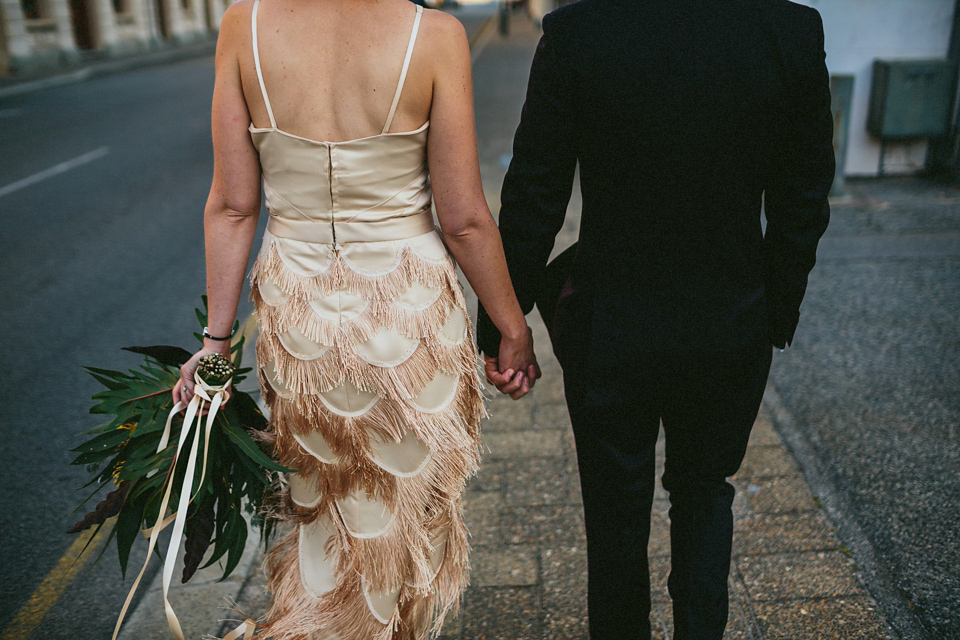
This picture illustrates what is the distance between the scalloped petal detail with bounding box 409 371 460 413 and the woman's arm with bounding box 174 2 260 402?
52 centimetres

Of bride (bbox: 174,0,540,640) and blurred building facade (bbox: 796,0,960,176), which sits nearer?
bride (bbox: 174,0,540,640)

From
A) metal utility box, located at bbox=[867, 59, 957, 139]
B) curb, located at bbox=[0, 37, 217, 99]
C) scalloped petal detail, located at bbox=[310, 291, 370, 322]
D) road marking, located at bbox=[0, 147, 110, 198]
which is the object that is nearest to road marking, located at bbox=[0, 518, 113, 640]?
scalloped petal detail, located at bbox=[310, 291, 370, 322]

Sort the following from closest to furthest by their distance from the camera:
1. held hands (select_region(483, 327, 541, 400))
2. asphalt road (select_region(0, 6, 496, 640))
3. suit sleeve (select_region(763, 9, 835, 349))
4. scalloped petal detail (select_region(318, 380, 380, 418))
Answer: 1. suit sleeve (select_region(763, 9, 835, 349))
2. scalloped petal detail (select_region(318, 380, 380, 418))
3. held hands (select_region(483, 327, 541, 400))
4. asphalt road (select_region(0, 6, 496, 640))

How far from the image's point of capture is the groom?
178 centimetres

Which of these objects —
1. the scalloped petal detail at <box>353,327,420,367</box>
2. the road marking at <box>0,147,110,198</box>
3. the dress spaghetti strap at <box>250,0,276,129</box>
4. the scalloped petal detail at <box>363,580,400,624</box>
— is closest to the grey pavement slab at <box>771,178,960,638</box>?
the scalloped petal detail at <box>363,580,400,624</box>

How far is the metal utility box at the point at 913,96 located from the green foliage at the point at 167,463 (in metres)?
7.16

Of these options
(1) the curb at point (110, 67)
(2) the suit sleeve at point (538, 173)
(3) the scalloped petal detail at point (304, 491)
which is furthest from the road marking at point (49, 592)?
(1) the curb at point (110, 67)

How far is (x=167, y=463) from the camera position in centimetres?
208

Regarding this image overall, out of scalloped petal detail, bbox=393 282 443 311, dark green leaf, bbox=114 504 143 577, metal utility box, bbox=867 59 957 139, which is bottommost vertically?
metal utility box, bbox=867 59 957 139

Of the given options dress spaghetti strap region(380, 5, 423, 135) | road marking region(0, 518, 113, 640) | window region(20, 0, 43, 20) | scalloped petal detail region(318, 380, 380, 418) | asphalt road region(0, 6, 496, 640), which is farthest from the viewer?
window region(20, 0, 43, 20)

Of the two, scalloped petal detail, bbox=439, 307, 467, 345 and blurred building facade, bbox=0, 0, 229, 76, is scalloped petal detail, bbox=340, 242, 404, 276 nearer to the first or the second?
scalloped petal detail, bbox=439, 307, 467, 345

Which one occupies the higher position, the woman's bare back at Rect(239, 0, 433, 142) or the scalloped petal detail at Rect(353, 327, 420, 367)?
the woman's bare back at Rect(239, 0, 433, 142)

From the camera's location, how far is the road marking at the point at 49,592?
8.91 ft

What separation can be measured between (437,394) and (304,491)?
1.50 ft
